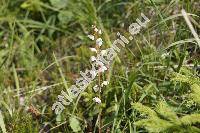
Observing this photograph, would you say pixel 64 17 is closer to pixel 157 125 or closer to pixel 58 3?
pixel 58 3

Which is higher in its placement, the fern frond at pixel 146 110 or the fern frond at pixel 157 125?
the fern frond at pixel 146 110

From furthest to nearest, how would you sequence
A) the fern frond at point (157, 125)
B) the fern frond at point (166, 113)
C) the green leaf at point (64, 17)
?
1. the green leaf at point (64, 17)
2. the fern frond at point (166, 113)
3. the fern frond at point (157, 125)

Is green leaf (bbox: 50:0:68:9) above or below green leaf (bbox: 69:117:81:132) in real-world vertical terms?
above

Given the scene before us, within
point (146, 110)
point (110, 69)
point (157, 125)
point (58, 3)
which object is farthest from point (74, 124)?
point (58, 3)

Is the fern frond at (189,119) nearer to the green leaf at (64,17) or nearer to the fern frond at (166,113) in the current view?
the fern frond at (166,113)

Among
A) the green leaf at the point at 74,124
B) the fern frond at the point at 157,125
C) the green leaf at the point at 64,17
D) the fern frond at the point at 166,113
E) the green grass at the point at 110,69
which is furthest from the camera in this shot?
the green leaf at the point at 64,17

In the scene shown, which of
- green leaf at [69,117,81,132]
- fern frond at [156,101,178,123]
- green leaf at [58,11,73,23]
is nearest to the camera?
fern frond at [156,101,178,123]

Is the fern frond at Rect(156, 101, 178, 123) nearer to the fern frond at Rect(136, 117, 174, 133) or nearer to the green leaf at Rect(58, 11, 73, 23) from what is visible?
the fern frond at Rect(136, 117, 174, 133)

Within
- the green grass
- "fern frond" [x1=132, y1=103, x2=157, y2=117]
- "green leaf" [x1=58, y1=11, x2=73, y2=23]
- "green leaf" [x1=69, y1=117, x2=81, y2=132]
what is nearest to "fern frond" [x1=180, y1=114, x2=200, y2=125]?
the green grass

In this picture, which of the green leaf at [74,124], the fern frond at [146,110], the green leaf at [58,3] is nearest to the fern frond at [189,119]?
the fern frond at [146,110]
